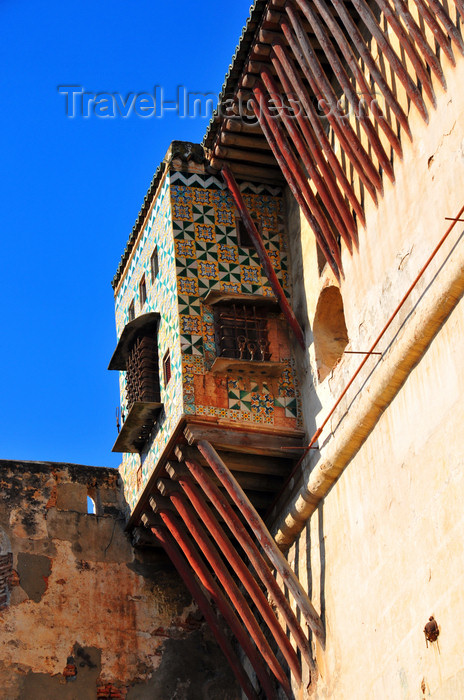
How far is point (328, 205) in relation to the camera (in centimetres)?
1344

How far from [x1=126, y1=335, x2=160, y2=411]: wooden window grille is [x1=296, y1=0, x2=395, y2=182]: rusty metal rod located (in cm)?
415

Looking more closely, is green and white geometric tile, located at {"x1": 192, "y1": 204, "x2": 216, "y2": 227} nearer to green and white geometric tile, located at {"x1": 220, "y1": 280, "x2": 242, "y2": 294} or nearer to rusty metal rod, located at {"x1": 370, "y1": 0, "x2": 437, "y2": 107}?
green and white geometric tile, located at {"x1": 220, "y1": 280, "x2": 242, "y2": 294}

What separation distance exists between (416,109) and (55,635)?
24.6 ft

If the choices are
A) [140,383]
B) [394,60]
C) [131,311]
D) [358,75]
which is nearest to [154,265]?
[131,311]

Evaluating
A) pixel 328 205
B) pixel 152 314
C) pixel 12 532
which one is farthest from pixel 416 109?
pixel 12 532

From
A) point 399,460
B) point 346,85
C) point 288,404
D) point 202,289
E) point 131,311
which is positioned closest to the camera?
point 399,460

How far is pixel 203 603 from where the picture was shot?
1470 centimetres

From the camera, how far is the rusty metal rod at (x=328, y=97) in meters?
12.7

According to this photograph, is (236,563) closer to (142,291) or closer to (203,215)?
(203,215)

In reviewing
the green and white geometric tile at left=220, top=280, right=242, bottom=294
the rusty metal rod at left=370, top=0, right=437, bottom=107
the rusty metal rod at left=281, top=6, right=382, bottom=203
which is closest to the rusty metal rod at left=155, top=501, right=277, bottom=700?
the green and white geometric tile at left=220, top=280, right=242, bottom=294

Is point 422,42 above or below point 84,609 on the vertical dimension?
above

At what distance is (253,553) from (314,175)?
161 inches

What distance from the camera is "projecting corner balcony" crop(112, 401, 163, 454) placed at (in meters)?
14.8

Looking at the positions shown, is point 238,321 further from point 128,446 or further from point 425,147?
point 425,147
